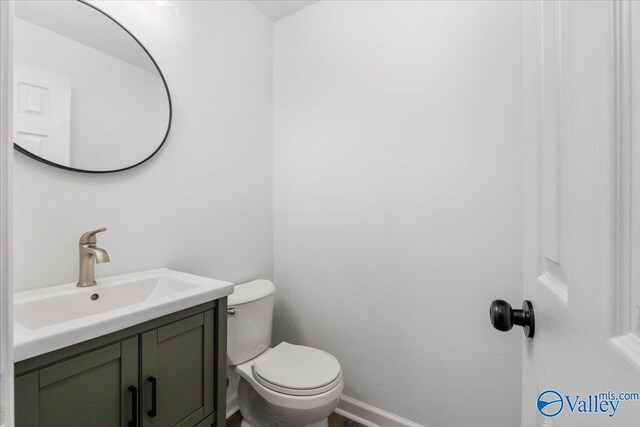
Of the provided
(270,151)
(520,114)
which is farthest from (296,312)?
(520,114)

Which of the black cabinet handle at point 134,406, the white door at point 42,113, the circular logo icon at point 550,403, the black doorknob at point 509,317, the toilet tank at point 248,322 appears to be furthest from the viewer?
the toilet tank at point 248,322

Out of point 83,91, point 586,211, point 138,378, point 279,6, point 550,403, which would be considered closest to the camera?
point 586,211

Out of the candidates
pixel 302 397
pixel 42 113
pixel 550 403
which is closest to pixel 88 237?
pixel 42 113

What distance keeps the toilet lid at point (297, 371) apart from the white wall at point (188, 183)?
51 centimetres

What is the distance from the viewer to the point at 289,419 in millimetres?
1249

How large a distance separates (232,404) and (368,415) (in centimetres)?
77

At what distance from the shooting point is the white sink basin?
0.66m

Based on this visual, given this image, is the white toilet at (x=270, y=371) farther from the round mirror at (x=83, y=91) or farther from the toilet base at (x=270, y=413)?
the round mirror at (x=83, y=91)

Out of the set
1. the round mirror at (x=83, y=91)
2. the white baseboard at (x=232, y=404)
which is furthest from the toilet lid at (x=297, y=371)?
the round mirror at (x=83, y=91)

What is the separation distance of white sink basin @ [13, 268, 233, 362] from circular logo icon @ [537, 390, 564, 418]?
0.91 metres

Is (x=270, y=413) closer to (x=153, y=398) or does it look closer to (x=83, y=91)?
(x=153, y=398)

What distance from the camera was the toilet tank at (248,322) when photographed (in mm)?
1397

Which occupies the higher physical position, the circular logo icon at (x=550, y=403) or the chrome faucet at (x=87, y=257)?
the chrome faucet at (x=87, y=257)

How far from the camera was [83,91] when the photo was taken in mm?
1101
